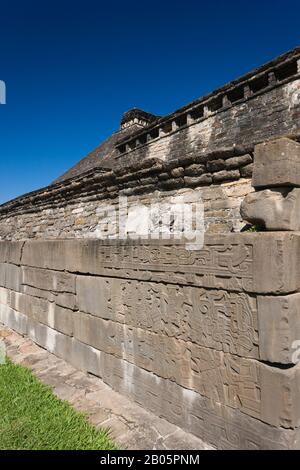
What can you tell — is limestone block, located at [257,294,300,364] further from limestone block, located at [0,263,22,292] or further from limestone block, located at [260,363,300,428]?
limestone block, located at [0,263,22,292]

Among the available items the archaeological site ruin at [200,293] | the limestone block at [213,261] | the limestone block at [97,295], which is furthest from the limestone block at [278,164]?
the limestone block at [97,295]

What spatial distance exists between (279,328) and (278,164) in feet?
3.83

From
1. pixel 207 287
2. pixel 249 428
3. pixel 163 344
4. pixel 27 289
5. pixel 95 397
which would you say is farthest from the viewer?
pixel 27 289

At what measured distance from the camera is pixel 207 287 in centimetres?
258

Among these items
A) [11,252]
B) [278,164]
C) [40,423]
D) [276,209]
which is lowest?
[40,423]

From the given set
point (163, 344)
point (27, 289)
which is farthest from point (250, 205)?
point (27, 289)

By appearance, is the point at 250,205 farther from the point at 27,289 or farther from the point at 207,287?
the point at 27,289

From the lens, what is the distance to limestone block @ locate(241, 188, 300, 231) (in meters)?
2.23

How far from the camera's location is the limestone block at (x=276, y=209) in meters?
2.23

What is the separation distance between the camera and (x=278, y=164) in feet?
7.53

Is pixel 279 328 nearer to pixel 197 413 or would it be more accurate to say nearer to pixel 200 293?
pixel 200 293

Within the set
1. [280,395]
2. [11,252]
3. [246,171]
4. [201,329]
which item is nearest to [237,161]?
[246,171]

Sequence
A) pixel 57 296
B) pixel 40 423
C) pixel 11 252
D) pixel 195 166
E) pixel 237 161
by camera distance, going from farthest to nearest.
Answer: pixel 11 252, pixel 57 296, pixel 195 166, pixel 237 161, pixel 40 423
